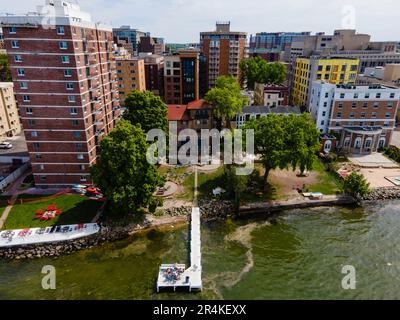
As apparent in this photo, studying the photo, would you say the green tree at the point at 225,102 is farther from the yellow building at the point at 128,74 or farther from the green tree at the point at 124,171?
the green tree at the point at 124,171

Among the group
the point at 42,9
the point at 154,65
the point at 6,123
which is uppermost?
the point at 42,9

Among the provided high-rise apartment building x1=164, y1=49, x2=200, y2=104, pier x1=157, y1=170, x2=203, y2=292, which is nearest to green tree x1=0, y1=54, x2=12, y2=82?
high-rise apartment building x1=164, y1=49, x2=200, y2=104

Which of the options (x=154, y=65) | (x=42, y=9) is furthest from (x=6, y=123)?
(x=154, y=65)

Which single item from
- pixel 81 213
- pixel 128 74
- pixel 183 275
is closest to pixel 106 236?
pixel 81 213

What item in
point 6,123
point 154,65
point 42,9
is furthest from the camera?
point 154,65

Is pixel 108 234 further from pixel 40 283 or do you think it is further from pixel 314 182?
pixel 314 182

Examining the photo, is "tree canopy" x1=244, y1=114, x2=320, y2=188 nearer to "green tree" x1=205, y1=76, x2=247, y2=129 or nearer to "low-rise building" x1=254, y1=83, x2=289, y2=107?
"green tree" x1=205, y1=76, x2=247, y2=129

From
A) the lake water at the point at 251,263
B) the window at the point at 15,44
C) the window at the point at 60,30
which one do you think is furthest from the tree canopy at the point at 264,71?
the window at the point at 15,44

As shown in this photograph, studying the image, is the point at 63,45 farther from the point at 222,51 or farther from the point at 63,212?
the point at 222,51
